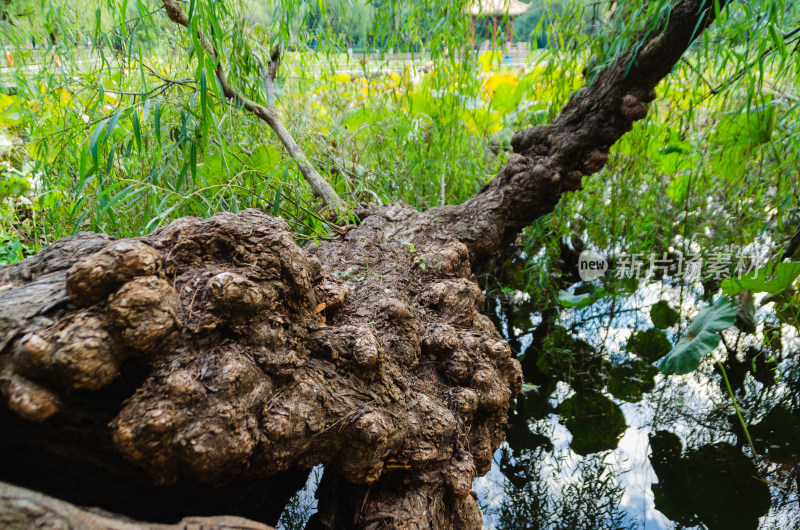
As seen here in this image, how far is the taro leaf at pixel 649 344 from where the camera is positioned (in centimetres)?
209

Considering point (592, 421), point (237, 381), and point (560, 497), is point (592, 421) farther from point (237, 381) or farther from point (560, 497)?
point (237, 381)

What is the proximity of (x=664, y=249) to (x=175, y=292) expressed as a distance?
2.64 meters

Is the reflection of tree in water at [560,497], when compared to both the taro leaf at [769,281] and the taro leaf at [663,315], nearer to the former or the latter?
the taro leaf at [769,281]

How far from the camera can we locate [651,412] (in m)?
1.77

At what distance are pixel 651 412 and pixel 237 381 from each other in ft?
5.30

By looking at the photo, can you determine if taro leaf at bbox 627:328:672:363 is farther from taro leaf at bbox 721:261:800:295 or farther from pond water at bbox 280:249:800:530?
taro leaf at bbox 721:261:800:295

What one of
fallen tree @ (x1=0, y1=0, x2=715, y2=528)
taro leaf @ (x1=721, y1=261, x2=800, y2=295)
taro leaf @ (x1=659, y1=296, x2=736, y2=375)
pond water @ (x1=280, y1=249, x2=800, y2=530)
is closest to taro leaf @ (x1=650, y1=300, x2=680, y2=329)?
pond water @ (x1=280, y1=249, x2=800, y2=530)

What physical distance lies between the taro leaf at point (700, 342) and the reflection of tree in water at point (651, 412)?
0.23 metres

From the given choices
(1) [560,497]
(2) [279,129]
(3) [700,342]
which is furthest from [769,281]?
(2) [279,129]

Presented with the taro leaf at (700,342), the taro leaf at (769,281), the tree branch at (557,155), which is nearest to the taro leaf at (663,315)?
the taro leaf at (700,342)

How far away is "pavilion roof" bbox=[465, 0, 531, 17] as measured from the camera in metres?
1.77

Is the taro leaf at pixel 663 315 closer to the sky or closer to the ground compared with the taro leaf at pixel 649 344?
closer to the sky

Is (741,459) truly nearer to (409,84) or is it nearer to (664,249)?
(664,249)

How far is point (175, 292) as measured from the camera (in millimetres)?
786
